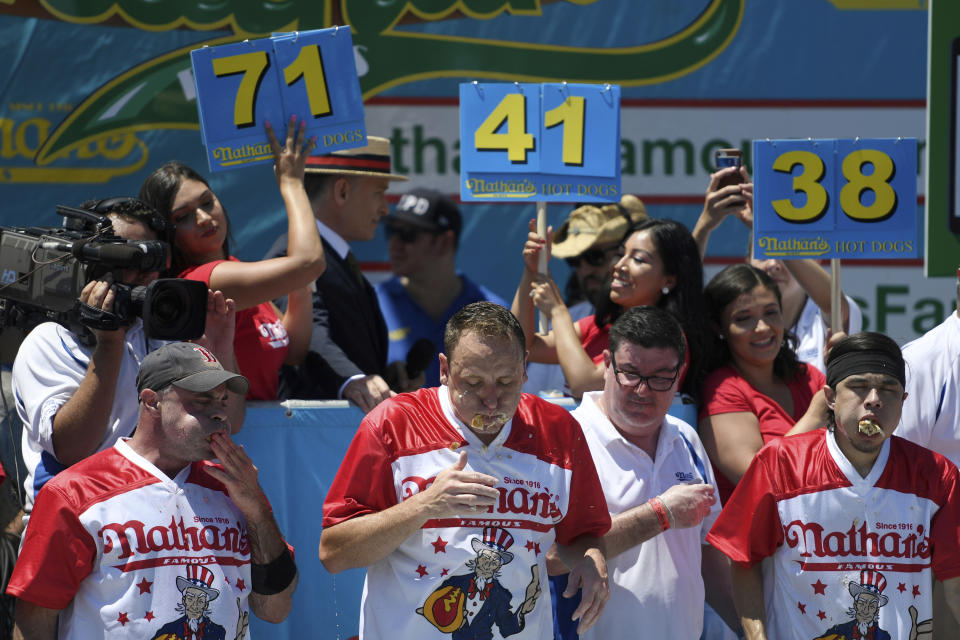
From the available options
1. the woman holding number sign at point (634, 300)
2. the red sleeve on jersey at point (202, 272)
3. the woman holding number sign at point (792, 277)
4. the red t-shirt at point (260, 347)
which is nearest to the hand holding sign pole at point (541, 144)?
the woman holding number sign at point (634, 300)

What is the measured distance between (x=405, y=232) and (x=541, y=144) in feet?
5.21

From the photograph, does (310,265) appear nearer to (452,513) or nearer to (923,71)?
(452,513)

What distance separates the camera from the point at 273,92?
4129 mm

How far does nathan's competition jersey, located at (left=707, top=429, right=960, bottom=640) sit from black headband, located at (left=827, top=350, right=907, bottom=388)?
206mm

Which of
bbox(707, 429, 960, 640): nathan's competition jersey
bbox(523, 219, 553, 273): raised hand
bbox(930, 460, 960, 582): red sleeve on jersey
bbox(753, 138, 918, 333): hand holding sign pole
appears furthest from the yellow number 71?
bbox(930, 460, 960, 582): red sleeve on jersey

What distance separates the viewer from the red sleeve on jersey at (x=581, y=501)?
3.32 m

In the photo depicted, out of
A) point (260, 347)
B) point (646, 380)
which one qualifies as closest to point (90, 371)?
point (260, 347)

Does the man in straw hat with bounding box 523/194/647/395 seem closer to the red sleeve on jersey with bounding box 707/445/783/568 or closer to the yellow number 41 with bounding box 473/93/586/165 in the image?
the yellow number 41 with bounding box 473/93/586/165

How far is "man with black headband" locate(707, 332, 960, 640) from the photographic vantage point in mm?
3412

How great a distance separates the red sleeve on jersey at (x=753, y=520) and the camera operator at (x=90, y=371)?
1.56 metres

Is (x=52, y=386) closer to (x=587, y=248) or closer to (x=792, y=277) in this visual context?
(x=587, y=248)

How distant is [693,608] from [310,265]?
159 cm

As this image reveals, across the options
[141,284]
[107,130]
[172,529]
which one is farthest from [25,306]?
[107,130]

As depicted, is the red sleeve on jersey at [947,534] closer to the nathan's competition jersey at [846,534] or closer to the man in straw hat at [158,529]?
the nathan's competition jersey at [846,534]
